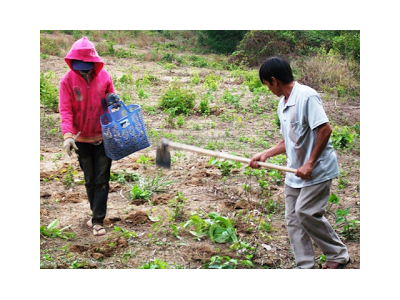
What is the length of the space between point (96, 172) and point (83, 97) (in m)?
0.68

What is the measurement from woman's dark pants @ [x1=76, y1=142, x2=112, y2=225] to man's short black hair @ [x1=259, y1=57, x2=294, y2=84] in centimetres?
163

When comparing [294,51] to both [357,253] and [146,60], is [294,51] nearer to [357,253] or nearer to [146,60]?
[146,60]

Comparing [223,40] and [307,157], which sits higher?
[223,40]

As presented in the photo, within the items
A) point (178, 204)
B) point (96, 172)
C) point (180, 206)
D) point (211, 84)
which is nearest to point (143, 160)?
point (178, 204)

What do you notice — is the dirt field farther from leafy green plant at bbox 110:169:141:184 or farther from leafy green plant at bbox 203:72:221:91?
leafy green plant at bbox 203:72:221:91

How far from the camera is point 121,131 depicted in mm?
3881

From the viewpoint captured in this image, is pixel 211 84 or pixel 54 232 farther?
pixel 211 84

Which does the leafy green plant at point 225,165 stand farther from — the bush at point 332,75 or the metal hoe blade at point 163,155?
the bush at point 332,75

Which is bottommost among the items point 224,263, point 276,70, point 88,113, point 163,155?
point 224,263

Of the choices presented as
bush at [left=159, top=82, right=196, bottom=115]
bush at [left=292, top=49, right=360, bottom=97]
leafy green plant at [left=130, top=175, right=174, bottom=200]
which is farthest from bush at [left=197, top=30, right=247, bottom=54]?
leafy green plant at [left=130, top=175, right=174, bottom=200]

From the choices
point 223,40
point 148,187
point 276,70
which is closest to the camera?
point 276,70

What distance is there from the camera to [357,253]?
3.72 meters

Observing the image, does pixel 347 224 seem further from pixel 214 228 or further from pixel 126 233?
pixel 126 233

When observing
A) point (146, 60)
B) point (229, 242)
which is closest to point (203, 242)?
point (229, 242)
